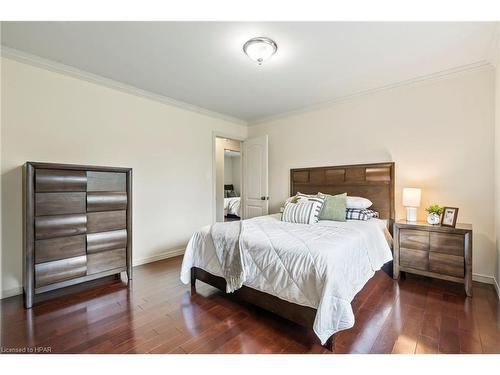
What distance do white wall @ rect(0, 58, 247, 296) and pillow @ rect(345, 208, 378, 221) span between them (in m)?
2.34

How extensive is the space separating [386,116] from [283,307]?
287cm

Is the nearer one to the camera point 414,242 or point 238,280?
point 238,280

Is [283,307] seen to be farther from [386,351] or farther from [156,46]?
[156,46]

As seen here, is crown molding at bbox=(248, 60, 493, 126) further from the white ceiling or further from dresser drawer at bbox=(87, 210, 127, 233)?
dresser drawer at bbox=(87, 210, 127, 233)

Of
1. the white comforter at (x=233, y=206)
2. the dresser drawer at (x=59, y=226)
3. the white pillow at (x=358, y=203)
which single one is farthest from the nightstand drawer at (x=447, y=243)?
the white comforter at (x=233, y=206)

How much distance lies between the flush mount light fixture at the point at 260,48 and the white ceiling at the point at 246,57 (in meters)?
0.06

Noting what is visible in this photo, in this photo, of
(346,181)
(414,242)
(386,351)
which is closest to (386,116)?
(346,181)

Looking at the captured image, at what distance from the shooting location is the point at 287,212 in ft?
9.62

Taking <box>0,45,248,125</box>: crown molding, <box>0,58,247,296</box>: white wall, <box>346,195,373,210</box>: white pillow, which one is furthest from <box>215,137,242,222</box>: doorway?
<box>346,195,373,210</box>: white pillow

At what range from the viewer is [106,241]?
2.52 m

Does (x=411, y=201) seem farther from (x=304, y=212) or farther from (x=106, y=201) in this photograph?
(x=106, y=201)

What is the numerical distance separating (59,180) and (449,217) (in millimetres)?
4008

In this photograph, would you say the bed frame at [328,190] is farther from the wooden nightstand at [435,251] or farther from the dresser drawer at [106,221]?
the dresser drawer at [106,221]

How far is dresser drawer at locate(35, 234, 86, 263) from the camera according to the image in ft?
6.93
